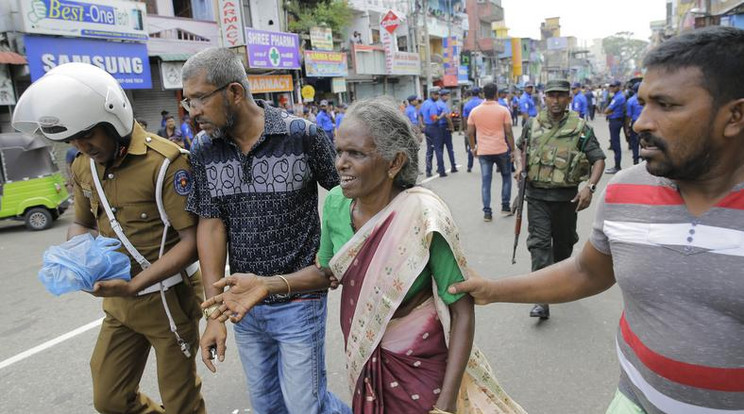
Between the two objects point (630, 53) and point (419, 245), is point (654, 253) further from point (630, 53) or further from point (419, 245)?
point (630, 53)

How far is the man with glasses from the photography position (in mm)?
2273

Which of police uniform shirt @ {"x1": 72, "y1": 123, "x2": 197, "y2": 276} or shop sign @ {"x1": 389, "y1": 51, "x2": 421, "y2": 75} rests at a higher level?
shop sign @ {"x1": 389, "y1": 51, "x2": 421, "y2": 75}

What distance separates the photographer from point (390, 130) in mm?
1813

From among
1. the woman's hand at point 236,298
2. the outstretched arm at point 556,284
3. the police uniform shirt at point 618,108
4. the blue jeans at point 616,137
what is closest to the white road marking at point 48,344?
the woman's hand at point 236,298

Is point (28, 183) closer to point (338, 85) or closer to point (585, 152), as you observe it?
point (585, 152)

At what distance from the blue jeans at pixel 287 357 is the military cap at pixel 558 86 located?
8.62ft

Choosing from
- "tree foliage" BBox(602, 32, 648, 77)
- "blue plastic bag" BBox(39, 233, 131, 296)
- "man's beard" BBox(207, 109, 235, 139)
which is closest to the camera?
"blue plastic bag" BBox(39, 233, 131, 296)

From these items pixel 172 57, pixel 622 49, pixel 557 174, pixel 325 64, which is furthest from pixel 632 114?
pixel 622 49

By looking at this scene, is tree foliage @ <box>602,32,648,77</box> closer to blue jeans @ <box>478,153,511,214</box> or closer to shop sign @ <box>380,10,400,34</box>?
shop sign @ <box>380,10,400,34</box>

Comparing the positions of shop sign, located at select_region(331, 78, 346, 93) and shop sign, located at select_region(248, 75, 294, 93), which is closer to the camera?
shop sign, located at select_region(248, 75, 294, 93)

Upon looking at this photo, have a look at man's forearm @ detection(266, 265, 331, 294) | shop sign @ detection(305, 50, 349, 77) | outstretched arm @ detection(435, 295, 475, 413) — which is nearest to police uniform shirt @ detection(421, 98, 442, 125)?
man's forearm @ detection(266, 265, 331, 294)

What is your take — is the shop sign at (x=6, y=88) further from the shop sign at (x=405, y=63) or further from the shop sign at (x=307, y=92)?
the shop sign at (x=405, y=63)

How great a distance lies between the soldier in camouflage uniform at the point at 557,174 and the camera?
4.07 meters

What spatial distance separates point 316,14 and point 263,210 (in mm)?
22268
